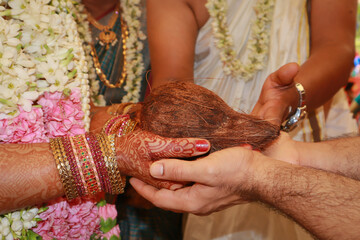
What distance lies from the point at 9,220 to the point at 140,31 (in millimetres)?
1801

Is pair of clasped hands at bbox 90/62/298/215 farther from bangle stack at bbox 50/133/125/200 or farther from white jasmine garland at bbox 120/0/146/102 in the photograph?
white jasmine garland at bbox 120/0/146/102

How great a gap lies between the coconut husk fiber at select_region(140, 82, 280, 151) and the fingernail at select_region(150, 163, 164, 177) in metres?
0.19

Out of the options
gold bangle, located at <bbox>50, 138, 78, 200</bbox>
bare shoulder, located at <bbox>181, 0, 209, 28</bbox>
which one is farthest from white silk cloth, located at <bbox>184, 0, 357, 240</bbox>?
gold bangle, located at <bbox>50, 138, 78, 200</bbox>

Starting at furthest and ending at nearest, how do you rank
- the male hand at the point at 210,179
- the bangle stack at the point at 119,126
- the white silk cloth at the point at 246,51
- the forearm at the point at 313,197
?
the white silk cloth at the point at 246,51 → the bangle stack at the point at 119,126 → the male hand at the point at 210,179 → the forearm at the point at 313,197

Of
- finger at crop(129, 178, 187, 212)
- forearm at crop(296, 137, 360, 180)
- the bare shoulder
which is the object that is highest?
the bare shoulder

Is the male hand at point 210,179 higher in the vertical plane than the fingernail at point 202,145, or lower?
lower

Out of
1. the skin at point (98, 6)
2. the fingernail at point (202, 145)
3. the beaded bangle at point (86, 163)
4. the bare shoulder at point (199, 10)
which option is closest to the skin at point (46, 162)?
the fingernail at point (202, 145)

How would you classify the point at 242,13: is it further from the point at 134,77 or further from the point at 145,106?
the point at 145,106

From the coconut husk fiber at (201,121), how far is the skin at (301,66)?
1.46 ft

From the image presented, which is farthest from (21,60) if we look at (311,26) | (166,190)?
(311,26)

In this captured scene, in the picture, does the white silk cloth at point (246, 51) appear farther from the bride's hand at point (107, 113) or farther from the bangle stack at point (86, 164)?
the bangle stack at point (86, 164)

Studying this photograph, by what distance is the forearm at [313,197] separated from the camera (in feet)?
3.53

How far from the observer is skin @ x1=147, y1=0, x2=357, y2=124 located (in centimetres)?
192

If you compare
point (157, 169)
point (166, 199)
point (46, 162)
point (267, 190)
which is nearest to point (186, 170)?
point (157, 169)
